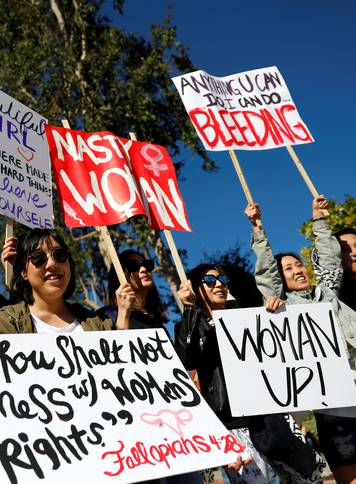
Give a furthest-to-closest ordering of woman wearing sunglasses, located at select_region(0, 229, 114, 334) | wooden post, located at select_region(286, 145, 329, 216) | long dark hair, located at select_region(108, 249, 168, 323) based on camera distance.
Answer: wooden post, located at select_region(286, 145, 329, 216) → long dark hair, located at select_region(108, 249, 168, 323) → woman wearing sunglasses, located at select_region(0, 229, 114, 334)

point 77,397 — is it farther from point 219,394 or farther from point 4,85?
point 4,85

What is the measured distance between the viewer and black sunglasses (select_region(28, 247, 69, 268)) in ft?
8.98

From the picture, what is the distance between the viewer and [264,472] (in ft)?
9.44

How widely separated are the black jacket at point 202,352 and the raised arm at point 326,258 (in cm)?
88

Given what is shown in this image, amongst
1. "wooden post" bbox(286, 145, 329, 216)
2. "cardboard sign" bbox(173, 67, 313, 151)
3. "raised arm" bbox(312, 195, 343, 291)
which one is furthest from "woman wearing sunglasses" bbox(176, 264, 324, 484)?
"cardboard sign" bbox(173, 67, 313, 151)

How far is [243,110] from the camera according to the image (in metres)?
4.59

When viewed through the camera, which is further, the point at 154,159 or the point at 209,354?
the point at 154,159

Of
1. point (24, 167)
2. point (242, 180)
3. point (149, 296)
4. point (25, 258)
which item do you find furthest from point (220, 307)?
point (24, 167)

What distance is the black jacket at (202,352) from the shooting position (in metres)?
2.96

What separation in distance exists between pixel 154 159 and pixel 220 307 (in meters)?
1.25

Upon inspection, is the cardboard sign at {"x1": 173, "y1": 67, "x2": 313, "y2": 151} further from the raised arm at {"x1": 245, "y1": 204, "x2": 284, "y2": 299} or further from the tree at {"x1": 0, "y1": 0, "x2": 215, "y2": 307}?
the tree at {"x1": 0, "y1": 0, "x2": 215, "y2": 307}

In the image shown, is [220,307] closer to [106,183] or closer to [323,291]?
[323,291]

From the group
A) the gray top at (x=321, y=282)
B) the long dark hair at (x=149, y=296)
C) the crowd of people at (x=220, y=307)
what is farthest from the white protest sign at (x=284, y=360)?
the long dark hair at (x=149, y=296)

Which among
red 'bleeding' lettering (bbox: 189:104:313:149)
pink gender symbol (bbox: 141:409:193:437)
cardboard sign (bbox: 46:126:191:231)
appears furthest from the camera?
red 'bleeding' lettering (bbox: 189:104:313:149)
